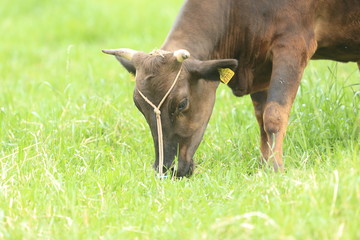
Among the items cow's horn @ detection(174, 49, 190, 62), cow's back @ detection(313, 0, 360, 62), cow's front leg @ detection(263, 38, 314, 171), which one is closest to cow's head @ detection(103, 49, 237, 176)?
cow's horn @ detection(174, 49, 190, 62)

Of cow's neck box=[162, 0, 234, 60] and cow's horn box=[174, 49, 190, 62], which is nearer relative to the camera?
cow's horn box=[174, 49, 190, 62]

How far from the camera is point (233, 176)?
17.6 ft

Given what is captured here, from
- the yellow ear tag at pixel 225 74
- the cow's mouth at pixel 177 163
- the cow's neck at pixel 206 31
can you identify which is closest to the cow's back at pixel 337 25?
the cow's neck at pixel 206 31

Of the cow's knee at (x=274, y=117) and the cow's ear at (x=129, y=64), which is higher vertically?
the cow's ear at (x=129, y=64)

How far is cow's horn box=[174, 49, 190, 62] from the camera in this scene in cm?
526

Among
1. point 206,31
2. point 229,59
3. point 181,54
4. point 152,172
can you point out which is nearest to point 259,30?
point 206,31

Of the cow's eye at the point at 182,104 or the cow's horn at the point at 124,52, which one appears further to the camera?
the cow's horn at the point at 124,52

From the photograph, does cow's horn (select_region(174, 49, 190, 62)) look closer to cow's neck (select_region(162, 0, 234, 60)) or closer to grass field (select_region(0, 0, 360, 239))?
cow's neck (select_region(162, 0, 234, 60))

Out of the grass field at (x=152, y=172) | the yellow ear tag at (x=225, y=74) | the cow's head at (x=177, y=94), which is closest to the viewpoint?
the grass field at (x=152, y=172)

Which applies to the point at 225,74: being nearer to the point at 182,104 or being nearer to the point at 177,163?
the point at 182,104

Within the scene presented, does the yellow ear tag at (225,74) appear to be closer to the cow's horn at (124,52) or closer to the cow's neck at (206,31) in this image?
the cow's neck at (206,31)

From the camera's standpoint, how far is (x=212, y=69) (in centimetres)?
547

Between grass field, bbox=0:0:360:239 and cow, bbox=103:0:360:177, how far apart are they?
321 mm

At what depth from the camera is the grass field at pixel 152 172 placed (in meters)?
4.01
